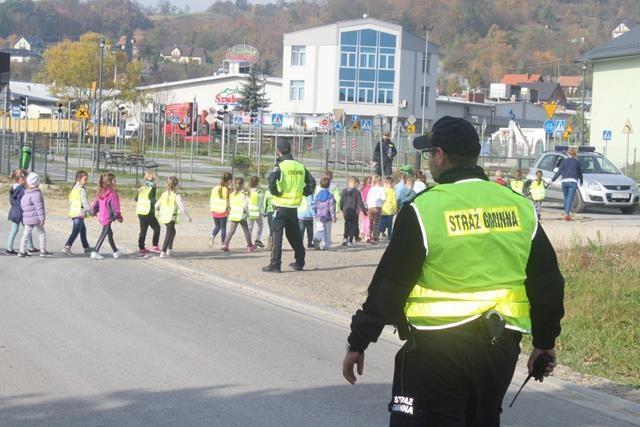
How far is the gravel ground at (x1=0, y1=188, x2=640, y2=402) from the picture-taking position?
44.3 ft

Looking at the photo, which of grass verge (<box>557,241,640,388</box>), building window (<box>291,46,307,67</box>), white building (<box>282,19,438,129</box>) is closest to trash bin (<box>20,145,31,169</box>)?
grass verge (<box>557,241,640,388</box>)

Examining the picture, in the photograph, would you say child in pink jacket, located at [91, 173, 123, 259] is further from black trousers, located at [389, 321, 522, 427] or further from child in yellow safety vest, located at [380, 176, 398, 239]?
black trousers, located at [389, 321, 522, 427]

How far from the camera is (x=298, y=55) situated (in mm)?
99188

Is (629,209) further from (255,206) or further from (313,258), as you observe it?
(313,258)

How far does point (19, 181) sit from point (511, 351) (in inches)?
587

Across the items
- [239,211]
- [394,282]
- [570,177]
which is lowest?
[239,211]

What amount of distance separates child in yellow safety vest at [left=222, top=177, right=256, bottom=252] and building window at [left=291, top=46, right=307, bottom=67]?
8030 cm

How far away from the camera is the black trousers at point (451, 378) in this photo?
14.0 ft

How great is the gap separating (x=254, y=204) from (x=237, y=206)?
0.55m

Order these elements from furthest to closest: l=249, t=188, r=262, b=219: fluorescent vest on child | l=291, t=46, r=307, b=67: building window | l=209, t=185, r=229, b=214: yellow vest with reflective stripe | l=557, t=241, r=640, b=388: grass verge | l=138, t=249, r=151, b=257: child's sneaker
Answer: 1. l=291, t=46, r=307, b=67: building window
2. l=249, t=188, r=262, b=219: fluorescent vest on child
3. l=209, t=185, r=229, b=214: yellow vest with reflective stripe
4. l=138, t=249, r=151, b=257: child's sneaker
5. l=557, t=241, r=640, b=388: grass verge

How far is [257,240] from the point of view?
67.1ft

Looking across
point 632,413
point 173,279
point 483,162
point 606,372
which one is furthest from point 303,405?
point 483,162

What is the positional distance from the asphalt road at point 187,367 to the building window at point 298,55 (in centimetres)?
8644

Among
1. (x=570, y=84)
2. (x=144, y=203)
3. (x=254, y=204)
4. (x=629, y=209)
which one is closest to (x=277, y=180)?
(x=144, y=203)
